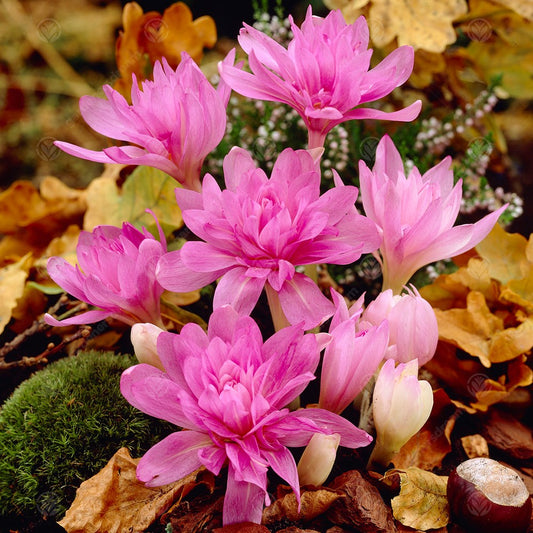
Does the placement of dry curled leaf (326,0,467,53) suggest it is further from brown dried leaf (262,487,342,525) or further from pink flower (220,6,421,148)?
brown dried leaf (262,487,342,525)

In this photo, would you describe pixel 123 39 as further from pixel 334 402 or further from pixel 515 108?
pixel 515 108

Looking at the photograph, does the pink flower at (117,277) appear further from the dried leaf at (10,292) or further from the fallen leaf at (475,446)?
the fallen leaf at (475,446)

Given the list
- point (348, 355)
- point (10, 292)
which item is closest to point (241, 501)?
point (348, 355)

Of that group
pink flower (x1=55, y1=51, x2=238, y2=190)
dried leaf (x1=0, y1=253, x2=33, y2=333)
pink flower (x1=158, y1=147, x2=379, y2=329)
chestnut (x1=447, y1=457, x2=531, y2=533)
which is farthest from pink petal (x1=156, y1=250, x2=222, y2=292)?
dried leaf (x1=0, y1=253, x2=33, y2=333)

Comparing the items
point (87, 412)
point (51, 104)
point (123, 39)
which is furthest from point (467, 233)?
point (51, 104)

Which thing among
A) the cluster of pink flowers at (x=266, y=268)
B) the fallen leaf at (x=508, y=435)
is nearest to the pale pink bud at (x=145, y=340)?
the cluster of pink flowers at (x=266, y=268)

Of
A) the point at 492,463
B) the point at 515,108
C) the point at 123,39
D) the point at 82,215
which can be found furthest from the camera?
the point at 515,108

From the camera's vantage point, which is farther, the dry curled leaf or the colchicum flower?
the dry curled leaf
